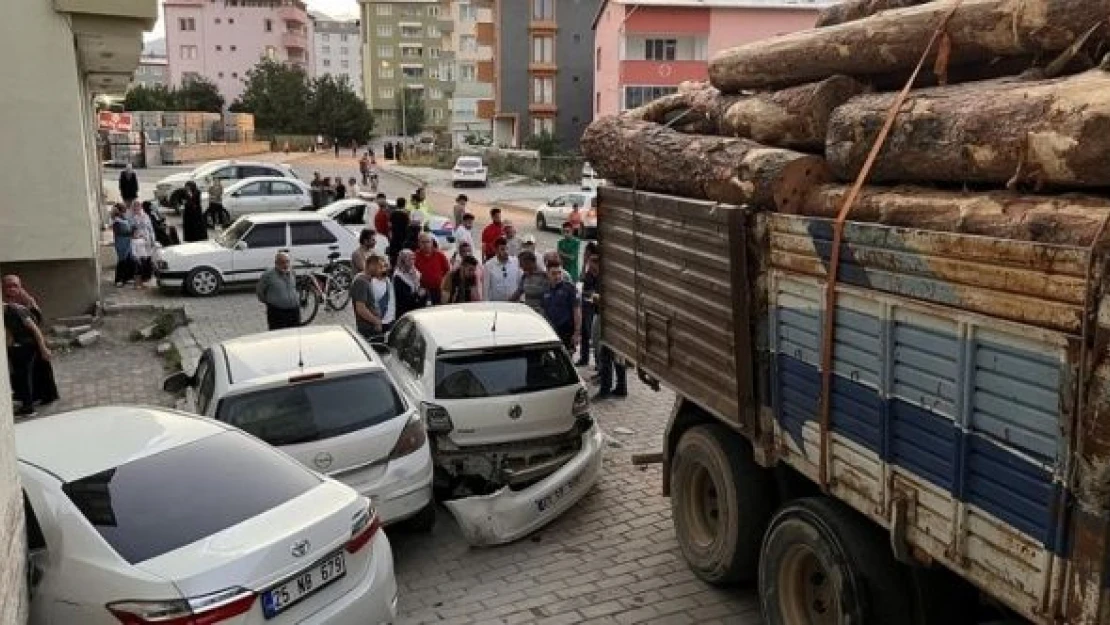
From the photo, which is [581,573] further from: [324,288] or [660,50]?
[660,50]

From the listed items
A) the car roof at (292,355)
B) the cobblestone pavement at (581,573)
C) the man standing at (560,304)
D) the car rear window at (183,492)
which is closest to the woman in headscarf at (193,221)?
the man standing at (560,304)

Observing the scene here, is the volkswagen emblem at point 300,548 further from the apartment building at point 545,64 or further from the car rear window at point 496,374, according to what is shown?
the apartment building at point 545,64

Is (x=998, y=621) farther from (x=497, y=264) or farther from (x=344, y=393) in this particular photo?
(x=497, y=264)

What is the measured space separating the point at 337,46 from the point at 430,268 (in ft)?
486

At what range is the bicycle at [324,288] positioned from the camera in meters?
15.1

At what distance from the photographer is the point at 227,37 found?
324 ft

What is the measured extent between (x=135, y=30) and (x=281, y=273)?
5.56 m

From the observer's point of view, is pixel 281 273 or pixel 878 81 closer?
pixel 878 81

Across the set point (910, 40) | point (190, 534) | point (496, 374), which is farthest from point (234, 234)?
point (910, 40)

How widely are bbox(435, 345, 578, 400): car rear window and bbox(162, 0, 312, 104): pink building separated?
320 ft

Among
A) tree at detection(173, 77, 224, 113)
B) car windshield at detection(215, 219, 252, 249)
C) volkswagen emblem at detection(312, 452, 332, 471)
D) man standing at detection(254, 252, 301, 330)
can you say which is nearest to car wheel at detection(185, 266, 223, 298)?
car windshield at detection(215, 219, 252, 249)

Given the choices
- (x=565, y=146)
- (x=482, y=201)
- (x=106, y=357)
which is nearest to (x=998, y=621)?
(x=106, y=357)

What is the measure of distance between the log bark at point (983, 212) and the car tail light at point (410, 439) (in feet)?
10.6

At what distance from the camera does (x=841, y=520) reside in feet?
14.7
